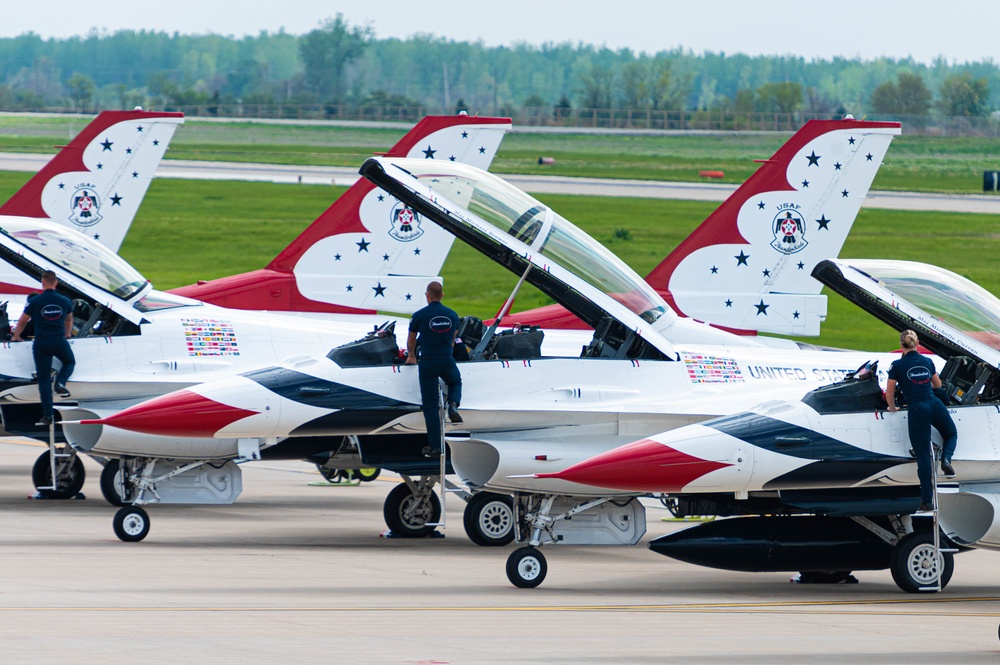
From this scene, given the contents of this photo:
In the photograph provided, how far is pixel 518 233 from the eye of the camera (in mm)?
15219

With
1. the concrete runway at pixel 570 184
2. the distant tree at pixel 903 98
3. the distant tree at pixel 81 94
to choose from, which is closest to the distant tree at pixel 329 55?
the distant tree at pixel 81 94

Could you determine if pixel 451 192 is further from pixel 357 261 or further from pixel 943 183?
pixel 943 183

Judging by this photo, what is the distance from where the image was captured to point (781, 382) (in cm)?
1603

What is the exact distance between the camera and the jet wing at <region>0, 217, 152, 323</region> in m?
17.6

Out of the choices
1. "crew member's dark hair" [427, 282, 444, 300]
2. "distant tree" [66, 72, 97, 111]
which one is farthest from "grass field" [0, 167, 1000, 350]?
"distant tree" [66, 72, 97, 111]

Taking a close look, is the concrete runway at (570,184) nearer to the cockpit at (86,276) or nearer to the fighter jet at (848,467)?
the cockpit at (86,276)

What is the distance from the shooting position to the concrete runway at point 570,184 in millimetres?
60441

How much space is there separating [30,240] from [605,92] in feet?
495

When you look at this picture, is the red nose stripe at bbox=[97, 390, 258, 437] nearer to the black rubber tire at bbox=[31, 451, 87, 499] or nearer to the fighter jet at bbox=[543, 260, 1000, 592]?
the fighter jet at bbox=[543, 260, 1000, 592]

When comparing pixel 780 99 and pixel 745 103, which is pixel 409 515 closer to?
pixel 780 99

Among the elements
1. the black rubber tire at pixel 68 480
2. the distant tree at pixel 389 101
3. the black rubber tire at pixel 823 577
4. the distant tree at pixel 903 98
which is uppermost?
the distant tree at pixel 903 98

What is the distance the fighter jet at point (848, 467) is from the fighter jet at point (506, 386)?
1540 millimetres

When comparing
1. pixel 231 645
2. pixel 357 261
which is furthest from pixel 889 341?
pixel 231 645

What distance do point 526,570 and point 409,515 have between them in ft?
11.7
